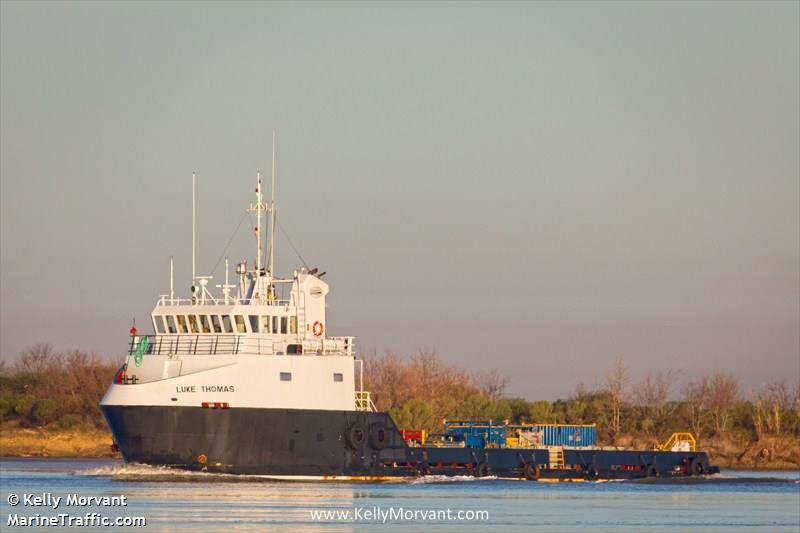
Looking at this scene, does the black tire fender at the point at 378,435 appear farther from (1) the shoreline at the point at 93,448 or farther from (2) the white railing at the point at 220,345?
(1) the shoreline at the point at 93,448

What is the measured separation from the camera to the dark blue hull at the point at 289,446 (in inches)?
1967

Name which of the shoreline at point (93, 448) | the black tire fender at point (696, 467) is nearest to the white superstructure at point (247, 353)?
the black tire fender at point (696, 467)

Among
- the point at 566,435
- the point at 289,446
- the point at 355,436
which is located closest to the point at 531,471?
the point at 566,435

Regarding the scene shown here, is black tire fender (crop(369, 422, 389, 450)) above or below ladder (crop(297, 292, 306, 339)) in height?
below

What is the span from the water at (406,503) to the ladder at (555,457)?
0.70m

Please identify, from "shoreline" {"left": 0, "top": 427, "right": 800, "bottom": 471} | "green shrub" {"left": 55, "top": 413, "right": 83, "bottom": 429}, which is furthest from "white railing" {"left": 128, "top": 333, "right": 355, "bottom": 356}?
"green shrub" {"left": 55, "top": 413, "right": 83, "bottom": 429}

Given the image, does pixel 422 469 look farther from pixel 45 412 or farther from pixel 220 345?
pixel 45 412

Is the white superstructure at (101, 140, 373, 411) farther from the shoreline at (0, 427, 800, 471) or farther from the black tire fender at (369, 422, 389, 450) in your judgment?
the shoreline at (0, 427, 800, 471)

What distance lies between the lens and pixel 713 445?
251 ft

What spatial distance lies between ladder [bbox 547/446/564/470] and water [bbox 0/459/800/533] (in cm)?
70

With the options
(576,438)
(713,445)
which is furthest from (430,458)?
(713,445)

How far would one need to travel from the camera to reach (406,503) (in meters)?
46.2

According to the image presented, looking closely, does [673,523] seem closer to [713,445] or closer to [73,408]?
[713,445]

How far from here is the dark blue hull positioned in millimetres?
49969
